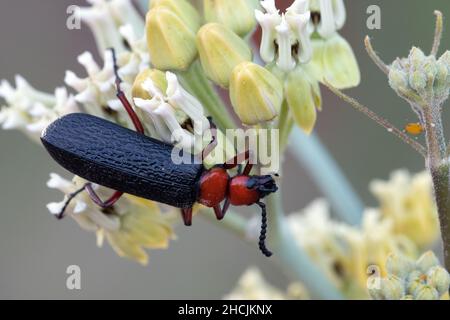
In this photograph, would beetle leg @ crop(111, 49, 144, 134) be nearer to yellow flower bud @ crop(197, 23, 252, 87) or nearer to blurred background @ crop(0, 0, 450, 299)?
yellow flower bud @ crop(197, 23, 252, 87)

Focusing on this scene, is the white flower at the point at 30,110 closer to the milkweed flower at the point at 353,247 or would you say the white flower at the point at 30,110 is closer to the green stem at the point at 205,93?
the green stem at the point at 205,93

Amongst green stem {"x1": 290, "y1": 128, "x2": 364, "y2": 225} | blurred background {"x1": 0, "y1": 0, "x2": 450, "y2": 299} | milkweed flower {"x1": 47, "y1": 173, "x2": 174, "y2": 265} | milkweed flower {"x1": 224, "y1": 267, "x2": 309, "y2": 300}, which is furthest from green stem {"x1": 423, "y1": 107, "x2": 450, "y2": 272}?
blurred background {"x1": 0, "y1": 0, "x2": 450, "y2": 299}

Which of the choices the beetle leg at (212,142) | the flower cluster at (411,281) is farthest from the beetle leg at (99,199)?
the flower cluster at (411,281)

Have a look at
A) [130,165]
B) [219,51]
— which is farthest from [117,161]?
[219,51]

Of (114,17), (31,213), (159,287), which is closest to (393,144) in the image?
(159,287)
